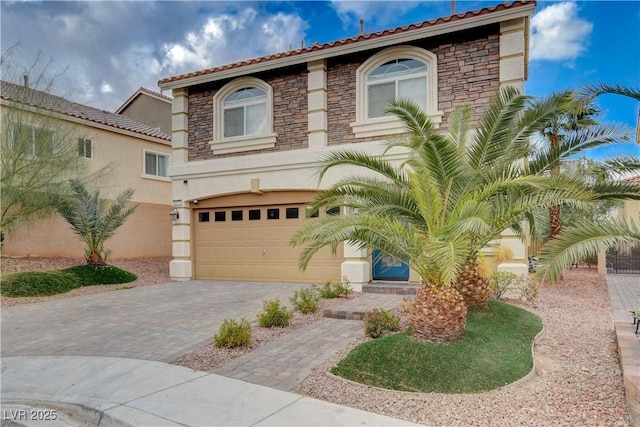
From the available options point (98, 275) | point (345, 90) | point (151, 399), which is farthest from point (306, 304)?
point (98, 275)

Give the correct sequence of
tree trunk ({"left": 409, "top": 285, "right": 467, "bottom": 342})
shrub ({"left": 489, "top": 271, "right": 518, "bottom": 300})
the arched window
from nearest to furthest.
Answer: tree trunk ({"left": 409, "top": 285, "right": 467, "bottom": 342}), shrub ({"left": 489, "top": 271, "right": 518, "bottom": 300}), the arched window

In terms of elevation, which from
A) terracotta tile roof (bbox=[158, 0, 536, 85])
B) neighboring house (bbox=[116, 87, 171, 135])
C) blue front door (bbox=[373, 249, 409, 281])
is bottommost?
blue front door (bbox=[373, 249, 409, 281])

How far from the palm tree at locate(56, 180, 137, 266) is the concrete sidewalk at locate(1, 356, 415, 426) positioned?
8500 mm

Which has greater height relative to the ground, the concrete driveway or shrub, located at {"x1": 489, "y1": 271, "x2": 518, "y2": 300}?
shrub, located at {"x1": 489, "y1": 271, "x2": 518, "y2": 300}

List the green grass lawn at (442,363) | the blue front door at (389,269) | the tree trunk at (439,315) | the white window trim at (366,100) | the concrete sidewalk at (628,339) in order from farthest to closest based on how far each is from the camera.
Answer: the blue front door at (389,269), the white window trim at (366,100), the tree trunk at (439,315), the green grass lawn at (442,363), the concrete sidewalk at (628,339)

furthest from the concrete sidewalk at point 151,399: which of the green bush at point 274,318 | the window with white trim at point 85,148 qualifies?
the window with white trim at point 85,148

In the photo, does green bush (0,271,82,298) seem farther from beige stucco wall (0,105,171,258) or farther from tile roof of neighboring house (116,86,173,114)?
tile roof of neighboring house (116,86,173,114)

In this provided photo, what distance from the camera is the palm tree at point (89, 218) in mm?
13648

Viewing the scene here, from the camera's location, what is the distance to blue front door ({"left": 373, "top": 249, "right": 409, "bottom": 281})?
12.0 meters

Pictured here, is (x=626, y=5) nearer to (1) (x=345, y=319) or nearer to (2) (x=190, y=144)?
(1) (x=345, y=319)

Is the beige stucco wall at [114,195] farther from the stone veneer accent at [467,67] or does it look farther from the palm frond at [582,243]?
the palm frond at [582,243]

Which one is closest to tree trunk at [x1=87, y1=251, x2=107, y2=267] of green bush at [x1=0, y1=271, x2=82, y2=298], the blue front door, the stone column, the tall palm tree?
green bush at [x1=0, y1=271, x2=82, y2=298]

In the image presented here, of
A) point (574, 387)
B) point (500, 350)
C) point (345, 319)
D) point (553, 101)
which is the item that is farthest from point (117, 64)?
point (574, 387)

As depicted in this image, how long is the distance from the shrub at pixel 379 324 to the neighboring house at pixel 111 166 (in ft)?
41.4
